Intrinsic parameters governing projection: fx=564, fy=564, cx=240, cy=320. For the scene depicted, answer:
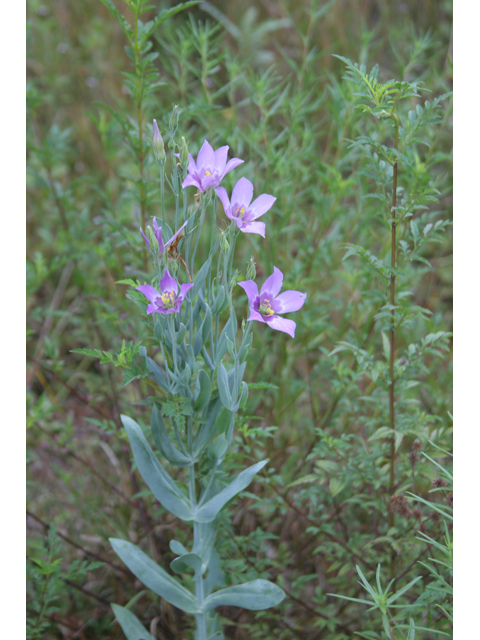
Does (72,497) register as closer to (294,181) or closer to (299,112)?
(294,181)

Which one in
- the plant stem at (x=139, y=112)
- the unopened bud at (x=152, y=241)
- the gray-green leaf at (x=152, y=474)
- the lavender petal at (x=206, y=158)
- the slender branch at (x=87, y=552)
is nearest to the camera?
the unopened bud at (x=152, y=241)

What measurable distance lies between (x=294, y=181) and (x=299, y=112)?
0.76 feet

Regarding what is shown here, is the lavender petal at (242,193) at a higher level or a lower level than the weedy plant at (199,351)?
higher

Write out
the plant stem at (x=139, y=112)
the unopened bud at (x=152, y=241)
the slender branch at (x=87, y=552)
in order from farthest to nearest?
the slender branch at (x=87, y=552)
the plant stem at (x=139, y=112)
the unopened bud at (x=152, y=241)

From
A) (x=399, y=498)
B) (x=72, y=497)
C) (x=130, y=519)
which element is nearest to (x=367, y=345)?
(x=399, y=498)

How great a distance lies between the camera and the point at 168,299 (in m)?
1.01

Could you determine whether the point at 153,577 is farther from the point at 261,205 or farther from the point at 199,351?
the point at 261,205

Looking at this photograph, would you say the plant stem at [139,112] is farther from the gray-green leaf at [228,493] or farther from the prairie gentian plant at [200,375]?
the gray-green leaf at [228,493]

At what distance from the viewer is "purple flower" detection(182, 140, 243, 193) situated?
105 cm

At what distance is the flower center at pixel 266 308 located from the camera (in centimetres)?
112

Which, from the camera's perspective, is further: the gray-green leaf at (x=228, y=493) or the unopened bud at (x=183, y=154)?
the gray-green leaf at (x=228, y=493)

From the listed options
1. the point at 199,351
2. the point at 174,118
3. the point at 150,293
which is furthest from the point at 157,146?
the point at 199,351

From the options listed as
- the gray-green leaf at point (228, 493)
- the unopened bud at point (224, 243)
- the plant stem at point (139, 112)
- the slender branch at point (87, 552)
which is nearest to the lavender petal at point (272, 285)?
the unopened bud at point (224, 243)

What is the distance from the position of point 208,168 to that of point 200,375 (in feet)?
1.34
